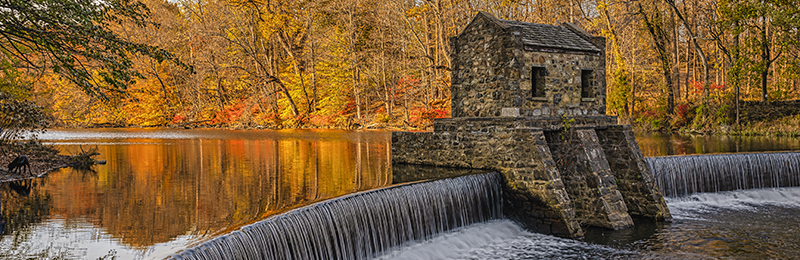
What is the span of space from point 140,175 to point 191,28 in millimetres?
A: 39018

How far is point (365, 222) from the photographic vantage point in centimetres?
929

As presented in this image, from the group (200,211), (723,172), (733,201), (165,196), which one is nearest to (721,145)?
(723,172)

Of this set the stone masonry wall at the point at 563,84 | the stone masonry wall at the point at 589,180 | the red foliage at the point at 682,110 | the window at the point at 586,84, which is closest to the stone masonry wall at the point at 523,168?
the stone masonry wall at the point at 589,180

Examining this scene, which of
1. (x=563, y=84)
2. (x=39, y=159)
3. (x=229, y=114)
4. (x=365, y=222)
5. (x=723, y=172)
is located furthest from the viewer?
(x=229, y=114)

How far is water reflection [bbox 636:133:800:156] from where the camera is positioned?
2053 cm

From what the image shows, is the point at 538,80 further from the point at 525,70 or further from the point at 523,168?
the point at 523,168

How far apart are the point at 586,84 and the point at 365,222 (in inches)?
298

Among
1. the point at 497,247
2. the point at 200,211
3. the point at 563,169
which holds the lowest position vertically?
the point at 497,247

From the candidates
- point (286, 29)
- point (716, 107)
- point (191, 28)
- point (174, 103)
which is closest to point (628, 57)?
point (716, 107)

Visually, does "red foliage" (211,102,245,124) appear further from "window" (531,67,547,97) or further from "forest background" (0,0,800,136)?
"window" (531,67,547,97)

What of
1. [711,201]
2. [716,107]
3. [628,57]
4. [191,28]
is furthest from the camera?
[191,28]

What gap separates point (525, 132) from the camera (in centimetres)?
1197

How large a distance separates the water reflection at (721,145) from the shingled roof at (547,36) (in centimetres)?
745

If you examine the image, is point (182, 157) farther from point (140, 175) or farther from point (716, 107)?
point (716, 107)
